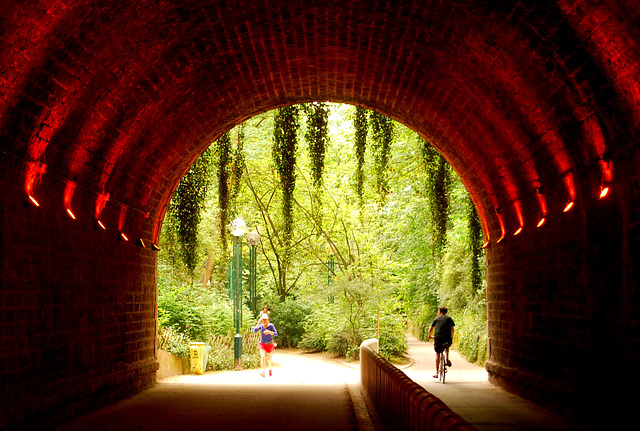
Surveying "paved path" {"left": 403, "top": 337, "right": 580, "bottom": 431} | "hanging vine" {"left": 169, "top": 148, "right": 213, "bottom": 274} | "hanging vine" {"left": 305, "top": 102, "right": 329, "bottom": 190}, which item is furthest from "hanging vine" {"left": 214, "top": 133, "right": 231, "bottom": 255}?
"paved path" {"left": 403, "top": 337, "right": 580, "bottom": 431}

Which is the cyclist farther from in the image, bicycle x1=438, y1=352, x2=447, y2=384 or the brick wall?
the brick wall

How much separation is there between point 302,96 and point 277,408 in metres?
6.09

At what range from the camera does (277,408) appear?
35.6 ft

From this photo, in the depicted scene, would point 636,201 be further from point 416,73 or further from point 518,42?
point 416,73

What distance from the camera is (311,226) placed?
32.6 meters

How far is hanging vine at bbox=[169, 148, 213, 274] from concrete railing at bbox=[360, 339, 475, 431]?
5798 millimetres

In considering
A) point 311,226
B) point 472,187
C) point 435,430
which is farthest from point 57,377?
point 311,226

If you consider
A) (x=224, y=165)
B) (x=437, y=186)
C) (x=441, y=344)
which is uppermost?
(x=224, y=165)

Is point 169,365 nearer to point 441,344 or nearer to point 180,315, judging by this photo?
point 180,315

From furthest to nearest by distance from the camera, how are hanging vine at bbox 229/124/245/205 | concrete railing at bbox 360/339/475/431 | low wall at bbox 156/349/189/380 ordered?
hanging vine at bbox 229/124/245/205, low wall at bbox 156/349/189/380, concrete railing at bbox 360/339/475/431

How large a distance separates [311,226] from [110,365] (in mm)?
21269

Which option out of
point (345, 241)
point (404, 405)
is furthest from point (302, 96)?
point (345, 241)

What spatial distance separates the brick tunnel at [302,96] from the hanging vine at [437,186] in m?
1.39

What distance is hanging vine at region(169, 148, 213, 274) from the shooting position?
1521 cm
